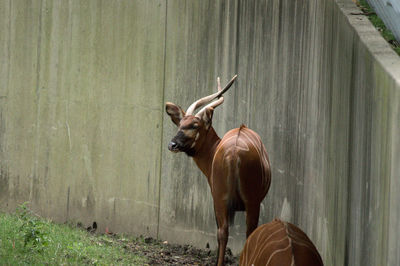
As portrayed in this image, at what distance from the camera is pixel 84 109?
8094mm

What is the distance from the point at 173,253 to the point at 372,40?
3856 millimetres

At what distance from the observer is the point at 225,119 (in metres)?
6.91

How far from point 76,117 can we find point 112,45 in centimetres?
96

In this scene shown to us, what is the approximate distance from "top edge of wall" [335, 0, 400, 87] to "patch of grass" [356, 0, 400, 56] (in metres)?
0.14

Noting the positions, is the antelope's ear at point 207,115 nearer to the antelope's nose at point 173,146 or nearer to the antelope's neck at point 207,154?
the antelope's neck at point 207,154

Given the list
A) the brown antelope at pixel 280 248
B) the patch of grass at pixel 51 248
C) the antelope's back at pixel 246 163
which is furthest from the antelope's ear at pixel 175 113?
the brown antelope at pixel 280 248

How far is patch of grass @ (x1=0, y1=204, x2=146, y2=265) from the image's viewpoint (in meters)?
5.54

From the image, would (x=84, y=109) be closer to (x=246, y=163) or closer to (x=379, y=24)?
(x=246, y=163)

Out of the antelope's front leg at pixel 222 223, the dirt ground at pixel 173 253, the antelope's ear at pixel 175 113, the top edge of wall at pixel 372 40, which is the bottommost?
the dirt ground at pixel 173 253

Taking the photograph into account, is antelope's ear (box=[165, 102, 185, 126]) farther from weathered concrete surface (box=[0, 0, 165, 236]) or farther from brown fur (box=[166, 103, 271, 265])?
weathered concrete surface (box=[0, 0, 165, 236])

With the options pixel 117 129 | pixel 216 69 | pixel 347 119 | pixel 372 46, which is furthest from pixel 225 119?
pixel 372 46

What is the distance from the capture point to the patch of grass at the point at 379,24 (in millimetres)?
4085

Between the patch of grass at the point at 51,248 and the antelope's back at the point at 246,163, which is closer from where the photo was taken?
the antelope's back at the point at 246,163

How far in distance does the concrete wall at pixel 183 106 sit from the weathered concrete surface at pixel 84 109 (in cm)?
2
